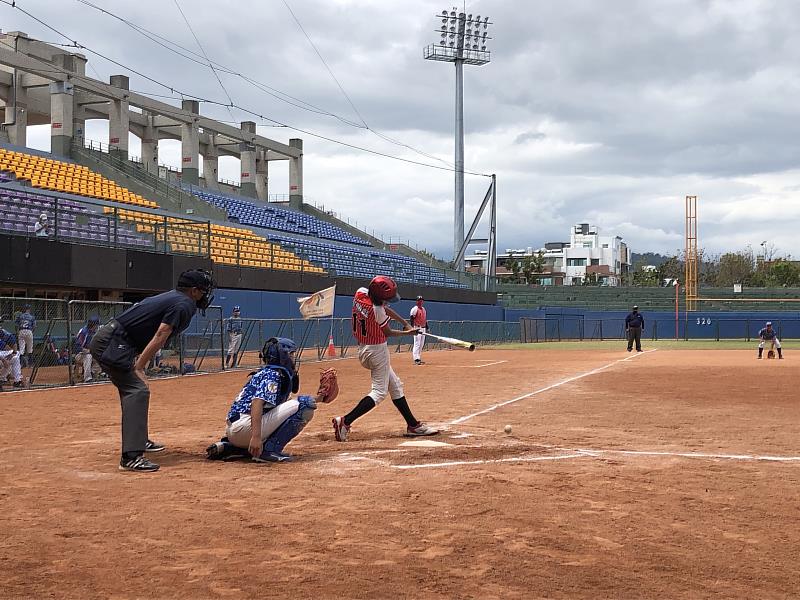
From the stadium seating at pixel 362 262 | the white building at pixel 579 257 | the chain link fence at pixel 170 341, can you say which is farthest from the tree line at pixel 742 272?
the chain link fence at pixel 170 341

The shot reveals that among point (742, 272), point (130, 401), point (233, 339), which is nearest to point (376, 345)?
point (130, 401)

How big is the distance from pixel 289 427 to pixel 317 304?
22.5m

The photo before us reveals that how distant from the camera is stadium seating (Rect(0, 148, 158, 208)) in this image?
3391 cm

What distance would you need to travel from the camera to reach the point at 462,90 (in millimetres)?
67688

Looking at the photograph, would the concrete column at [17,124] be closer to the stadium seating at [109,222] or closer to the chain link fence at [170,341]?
the stadium seating at [109,222]

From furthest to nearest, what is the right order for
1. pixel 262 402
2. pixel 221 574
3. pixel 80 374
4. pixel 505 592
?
pixel 80 374
pixel 262 402
pixel 221 574
pixel 505 592

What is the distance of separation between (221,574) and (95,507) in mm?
2101

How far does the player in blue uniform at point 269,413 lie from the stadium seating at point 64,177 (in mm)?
28105

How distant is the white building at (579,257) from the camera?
132m

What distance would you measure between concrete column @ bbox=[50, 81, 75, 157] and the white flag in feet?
60.9

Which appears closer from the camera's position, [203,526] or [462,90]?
[203,526]

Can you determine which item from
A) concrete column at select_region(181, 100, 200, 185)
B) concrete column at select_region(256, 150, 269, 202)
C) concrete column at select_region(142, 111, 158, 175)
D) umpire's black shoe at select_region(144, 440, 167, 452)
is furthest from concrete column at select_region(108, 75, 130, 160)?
umpire's black shoe at select_region(144, 440, 167, 452)

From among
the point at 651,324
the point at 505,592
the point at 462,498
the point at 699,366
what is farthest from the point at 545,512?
the point at 651,324

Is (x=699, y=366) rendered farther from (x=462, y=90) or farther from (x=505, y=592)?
(x=462, y=90)
